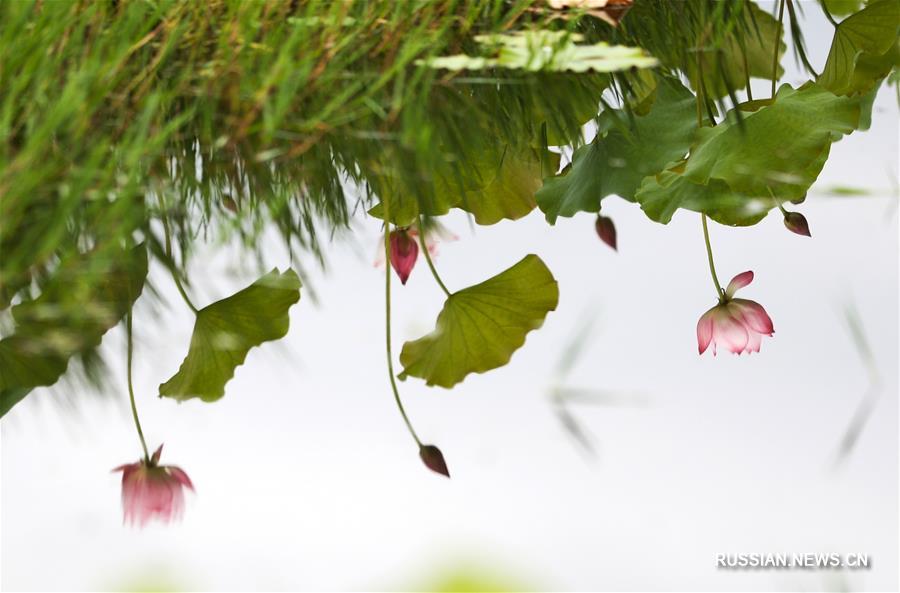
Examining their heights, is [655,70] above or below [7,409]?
above

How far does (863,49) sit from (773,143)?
0.81ft

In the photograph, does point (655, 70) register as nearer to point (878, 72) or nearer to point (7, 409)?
point (878, 72)

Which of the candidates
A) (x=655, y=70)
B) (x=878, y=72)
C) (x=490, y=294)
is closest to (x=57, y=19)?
(x=490, y=294)

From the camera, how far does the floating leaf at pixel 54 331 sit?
2.37ft

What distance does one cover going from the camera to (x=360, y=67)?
66 cm

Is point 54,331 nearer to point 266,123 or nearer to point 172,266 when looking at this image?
point 172,266

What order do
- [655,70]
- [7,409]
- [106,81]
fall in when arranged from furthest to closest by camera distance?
[655,70]
[7,409]
[106,81]

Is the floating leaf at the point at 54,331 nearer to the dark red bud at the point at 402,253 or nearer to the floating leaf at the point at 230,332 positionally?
the floating leaf at the point at 230,332

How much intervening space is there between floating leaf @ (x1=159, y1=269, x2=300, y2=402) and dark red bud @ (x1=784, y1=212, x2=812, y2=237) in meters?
0.42

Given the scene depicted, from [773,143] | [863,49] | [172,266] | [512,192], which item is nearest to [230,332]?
[172,266]

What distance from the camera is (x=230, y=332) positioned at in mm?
811

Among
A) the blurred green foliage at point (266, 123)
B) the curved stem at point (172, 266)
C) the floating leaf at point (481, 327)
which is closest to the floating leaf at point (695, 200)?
the blurred green foliage at point (266, 123)

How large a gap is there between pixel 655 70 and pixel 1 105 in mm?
560

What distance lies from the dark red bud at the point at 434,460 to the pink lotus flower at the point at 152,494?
18 centimetres
